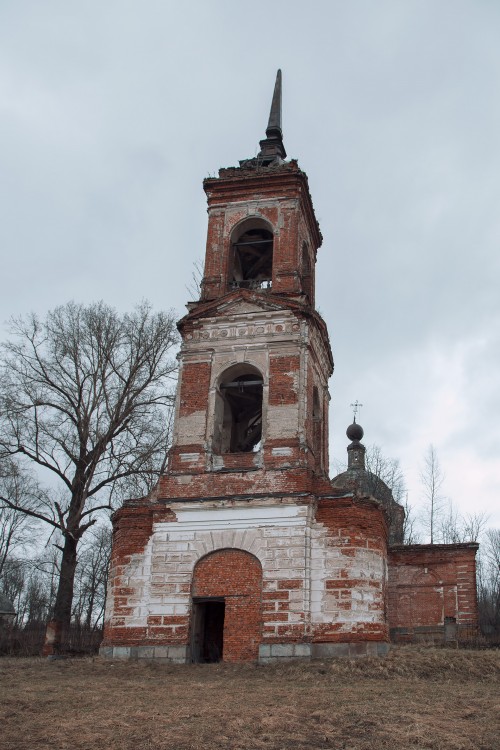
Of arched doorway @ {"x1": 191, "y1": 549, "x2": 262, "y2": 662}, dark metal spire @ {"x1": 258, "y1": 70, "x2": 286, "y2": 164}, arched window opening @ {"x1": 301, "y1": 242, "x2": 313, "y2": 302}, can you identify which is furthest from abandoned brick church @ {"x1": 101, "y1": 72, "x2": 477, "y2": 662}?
dark metal spire @ {"x1": 258, "y1": 70, "x2": 286, "y2": 164}

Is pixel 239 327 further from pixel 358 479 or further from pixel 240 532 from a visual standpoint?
pixel 358 479

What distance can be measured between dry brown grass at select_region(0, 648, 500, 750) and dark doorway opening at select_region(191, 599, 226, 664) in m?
1.14

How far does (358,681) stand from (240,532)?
4.06 metres

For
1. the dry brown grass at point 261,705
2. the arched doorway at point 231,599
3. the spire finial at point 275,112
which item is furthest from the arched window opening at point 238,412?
the spire finial at point 275,112

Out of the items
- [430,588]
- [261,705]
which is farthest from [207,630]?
[430,588]

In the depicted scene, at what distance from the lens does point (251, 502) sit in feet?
50.8

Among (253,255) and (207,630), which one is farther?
(253,255)

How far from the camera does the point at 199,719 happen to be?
882 cm

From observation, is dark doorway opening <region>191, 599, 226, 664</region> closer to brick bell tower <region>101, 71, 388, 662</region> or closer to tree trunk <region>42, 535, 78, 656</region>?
brick bell tower <region>101, 71, 388, 662</region>

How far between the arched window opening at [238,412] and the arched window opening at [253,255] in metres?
2.60

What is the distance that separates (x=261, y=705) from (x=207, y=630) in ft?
21.0

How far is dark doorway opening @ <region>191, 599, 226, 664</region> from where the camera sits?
1517cm

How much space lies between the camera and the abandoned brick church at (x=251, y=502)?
14.5m

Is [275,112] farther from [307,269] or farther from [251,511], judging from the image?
[251,511]
